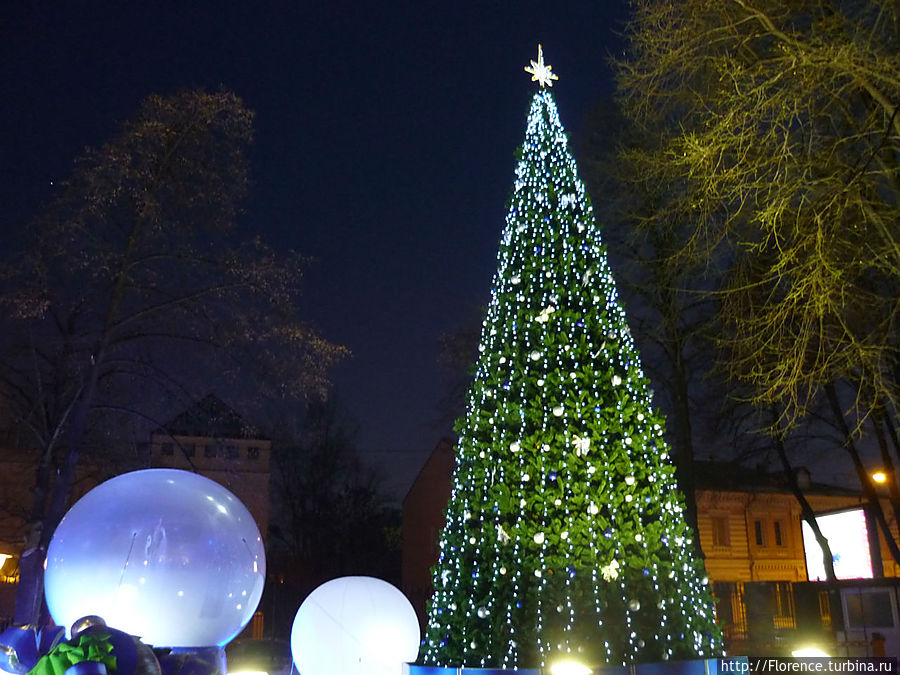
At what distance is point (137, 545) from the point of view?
741cm

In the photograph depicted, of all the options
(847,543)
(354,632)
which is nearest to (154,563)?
(354,632)

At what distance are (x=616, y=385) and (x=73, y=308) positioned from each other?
11.4 meters

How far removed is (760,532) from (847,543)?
2062 cm

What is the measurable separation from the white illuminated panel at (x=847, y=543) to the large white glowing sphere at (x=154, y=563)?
16985 millimetres

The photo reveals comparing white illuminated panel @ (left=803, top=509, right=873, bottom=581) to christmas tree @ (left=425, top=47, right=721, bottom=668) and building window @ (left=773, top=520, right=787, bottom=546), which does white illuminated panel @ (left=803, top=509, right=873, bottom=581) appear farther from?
building window @ (left=773, top=520, right=787, bottom=546)

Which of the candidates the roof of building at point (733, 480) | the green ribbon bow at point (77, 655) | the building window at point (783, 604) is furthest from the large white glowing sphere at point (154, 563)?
the roof of building at point (733, 480)

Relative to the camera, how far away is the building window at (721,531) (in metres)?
38.4

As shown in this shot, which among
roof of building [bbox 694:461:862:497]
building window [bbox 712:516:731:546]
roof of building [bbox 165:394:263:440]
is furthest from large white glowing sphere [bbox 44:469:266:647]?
building window [bbox 712:516:731:546]

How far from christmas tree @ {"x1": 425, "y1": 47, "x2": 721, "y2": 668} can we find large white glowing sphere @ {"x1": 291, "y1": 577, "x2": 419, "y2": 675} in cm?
161

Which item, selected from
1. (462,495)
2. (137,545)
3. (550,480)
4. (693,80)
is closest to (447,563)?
(462,495)

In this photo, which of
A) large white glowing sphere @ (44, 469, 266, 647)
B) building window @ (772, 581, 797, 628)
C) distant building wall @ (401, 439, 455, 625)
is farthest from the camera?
distant building wall @ (401, 439, 455, 625)

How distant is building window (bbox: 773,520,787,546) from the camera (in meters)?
40.4

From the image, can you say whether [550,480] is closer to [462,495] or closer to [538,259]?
[462,495]

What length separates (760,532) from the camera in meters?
40.0
